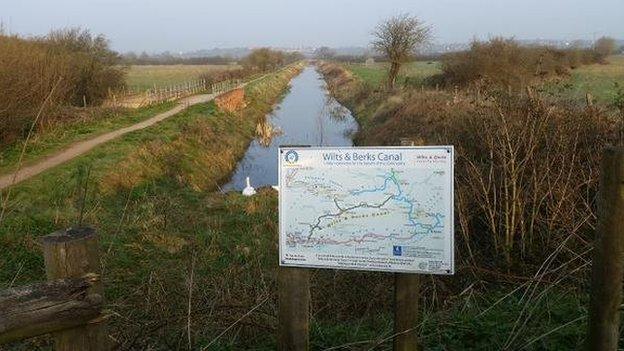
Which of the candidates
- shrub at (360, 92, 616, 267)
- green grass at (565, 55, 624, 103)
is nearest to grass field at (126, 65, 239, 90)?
green grass at (565, 55, 624, 103)

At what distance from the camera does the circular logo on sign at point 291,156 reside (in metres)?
3.54

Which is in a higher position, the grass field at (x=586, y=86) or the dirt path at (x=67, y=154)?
the grass field at (x=586, y=86)

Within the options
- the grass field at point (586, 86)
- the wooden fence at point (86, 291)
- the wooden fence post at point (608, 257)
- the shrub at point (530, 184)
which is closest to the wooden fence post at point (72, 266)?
the wooden fence at point (86, 291)

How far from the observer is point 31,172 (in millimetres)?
15289

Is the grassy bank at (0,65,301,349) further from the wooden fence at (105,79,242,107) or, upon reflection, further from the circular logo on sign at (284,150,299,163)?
the wooden fence at (105,79,242,107)

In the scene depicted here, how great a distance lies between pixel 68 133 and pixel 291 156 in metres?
20.7

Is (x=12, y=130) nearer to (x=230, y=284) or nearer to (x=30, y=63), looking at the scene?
(x=30, y=63)

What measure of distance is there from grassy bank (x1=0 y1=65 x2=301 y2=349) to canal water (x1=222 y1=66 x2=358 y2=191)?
53.8 inches

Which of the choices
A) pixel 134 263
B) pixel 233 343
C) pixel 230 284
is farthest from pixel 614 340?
pixel 134 263

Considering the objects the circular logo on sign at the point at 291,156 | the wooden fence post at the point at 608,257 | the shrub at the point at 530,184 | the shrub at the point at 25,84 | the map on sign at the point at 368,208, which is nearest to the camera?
the wooden fence post at the point at 608,257

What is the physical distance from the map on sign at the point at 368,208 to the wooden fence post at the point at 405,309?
0.45ft

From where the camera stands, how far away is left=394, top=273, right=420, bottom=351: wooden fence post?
3543 millimetres

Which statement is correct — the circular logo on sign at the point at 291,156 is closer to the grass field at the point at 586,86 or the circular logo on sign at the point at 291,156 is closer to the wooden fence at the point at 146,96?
the grass field at the point at 586,86

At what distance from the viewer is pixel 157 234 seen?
11.9m
